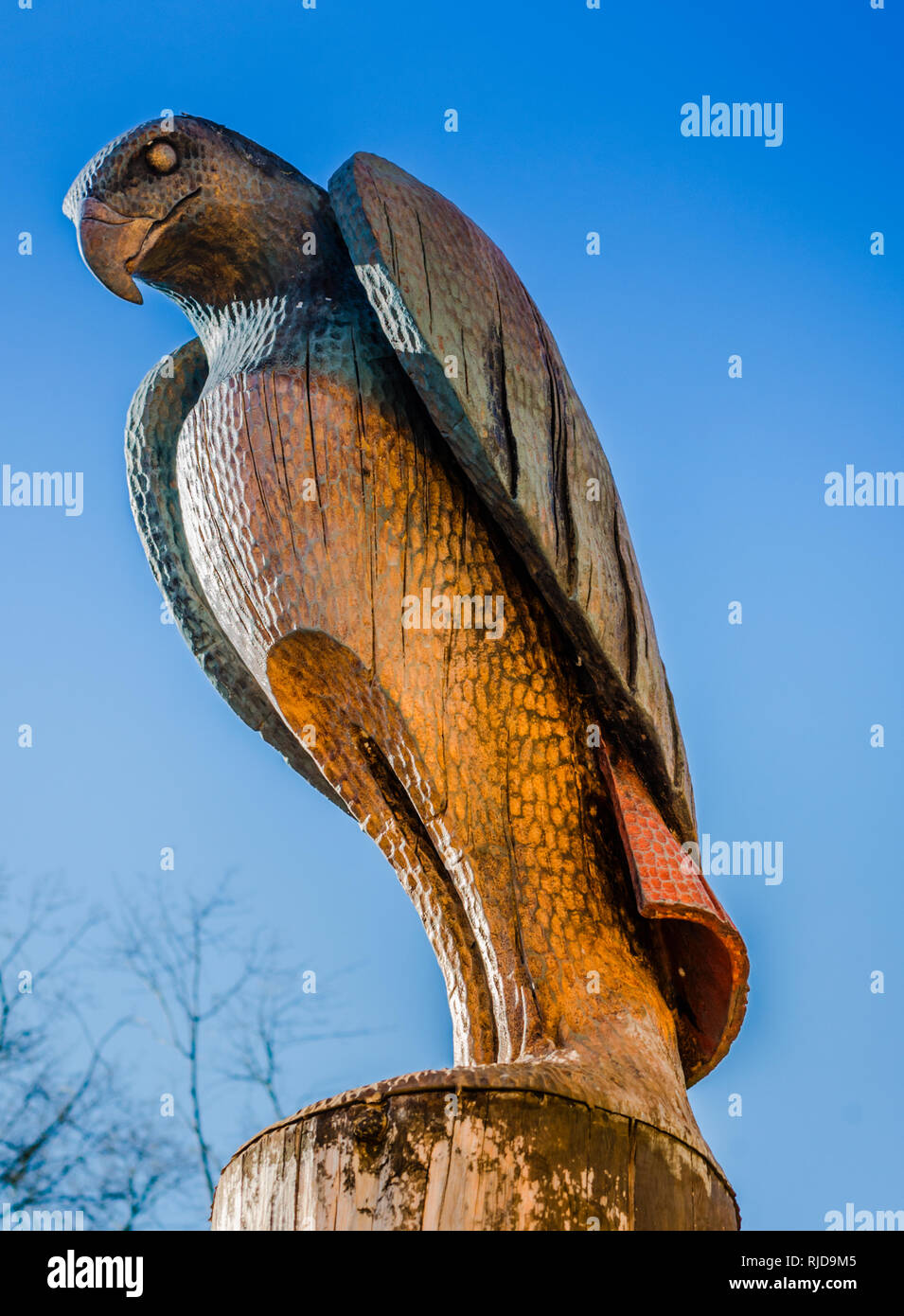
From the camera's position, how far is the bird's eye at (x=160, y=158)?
3.98m

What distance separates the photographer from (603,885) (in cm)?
373

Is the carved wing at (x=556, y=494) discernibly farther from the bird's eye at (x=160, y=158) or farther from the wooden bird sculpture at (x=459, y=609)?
the bird's eye at (x=160, y=158)

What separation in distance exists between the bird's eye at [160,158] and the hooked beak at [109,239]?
12 cm

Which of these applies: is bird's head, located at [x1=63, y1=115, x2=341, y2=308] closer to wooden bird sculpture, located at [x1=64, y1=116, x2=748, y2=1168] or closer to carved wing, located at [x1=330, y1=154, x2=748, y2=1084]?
wooden bird sculpture, located at [x1=64, y1=116, x2=748, y2=1168]

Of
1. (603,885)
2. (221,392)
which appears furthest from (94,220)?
(603,885)

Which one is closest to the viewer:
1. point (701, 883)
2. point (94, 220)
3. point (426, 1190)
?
point (426, 1190)

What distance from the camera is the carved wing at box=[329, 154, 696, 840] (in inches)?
142

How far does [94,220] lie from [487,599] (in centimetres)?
127

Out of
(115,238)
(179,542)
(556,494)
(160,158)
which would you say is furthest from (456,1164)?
(160,158)

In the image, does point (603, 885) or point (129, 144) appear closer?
point (603, 885)

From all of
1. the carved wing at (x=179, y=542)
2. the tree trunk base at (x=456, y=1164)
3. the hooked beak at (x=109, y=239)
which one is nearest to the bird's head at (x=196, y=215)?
the hooked beak at (x=109, y=239)

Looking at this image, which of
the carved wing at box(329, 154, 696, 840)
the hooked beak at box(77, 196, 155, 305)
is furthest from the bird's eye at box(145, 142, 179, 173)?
the carved wing at box(329, 154, 696, 840)

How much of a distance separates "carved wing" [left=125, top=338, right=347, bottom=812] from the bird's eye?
52 centimetres

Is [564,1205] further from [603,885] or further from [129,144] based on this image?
[129,144]
